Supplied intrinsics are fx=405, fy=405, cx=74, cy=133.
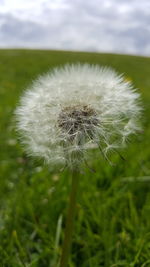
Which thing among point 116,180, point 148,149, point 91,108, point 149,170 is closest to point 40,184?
point 116,180

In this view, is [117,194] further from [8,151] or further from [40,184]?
[8,151]

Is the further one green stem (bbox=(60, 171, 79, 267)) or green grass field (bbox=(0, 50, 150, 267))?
green grass field (bbox=(0, 50, 150, 267))

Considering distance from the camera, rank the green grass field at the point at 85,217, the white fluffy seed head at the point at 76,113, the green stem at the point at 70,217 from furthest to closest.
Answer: the green grass field at the point at 85,217, the white fluffy seed head at the point at 76,113, the green stem at the point at 70,217

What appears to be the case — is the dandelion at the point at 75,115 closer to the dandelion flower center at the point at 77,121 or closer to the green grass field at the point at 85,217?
the dandelion flower center at the point at 77,121

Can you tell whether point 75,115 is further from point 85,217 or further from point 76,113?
point 85,217

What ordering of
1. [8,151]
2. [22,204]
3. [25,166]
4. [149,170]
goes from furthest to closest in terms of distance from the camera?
[8,151]
[25,166]
[149,170]
[22,204]

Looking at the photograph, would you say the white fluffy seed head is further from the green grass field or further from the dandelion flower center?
the green grass field

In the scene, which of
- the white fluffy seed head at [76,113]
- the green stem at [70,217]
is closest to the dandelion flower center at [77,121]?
the white fluffy seed head at [76,113]

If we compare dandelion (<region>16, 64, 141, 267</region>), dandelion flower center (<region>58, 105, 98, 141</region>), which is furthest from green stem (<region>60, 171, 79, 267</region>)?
dandelion flower center (<region>58, 105, 98, 141</region>)
